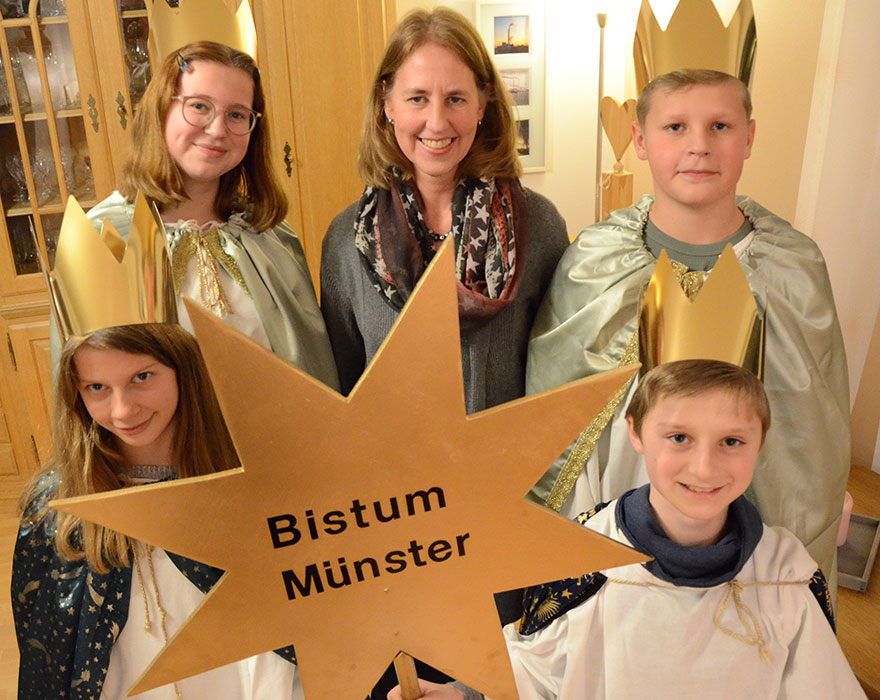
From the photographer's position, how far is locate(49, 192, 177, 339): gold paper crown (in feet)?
3.07

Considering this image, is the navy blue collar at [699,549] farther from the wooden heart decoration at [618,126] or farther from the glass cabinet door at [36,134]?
the glass cabinet door at [36,134]

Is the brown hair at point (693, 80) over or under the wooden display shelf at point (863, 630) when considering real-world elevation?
over

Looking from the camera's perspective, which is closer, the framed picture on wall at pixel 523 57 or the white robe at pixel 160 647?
the white robe at pixel 160 647

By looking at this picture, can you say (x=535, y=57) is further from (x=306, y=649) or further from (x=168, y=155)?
(x=306, y=649)

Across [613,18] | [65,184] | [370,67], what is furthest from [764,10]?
[65,184]

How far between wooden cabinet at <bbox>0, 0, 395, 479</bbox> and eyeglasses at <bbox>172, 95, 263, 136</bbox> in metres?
1.44

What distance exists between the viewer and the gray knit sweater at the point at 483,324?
147 centimetres

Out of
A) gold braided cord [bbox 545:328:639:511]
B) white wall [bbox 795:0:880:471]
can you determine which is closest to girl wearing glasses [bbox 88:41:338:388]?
gold braided cord [bbox 545:328:639:511]

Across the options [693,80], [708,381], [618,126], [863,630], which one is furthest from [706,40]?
[618,126]

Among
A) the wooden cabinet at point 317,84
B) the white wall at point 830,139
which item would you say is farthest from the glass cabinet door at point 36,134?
the white wall at point 830,139

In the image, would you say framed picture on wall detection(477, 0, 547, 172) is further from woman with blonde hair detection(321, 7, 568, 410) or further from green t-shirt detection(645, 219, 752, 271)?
green t-shirt detection(645, 219, 752, 271)

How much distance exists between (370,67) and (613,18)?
1395 millimetres

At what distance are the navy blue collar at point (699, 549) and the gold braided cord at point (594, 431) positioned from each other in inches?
8.7

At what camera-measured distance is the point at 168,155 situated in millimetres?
1411
